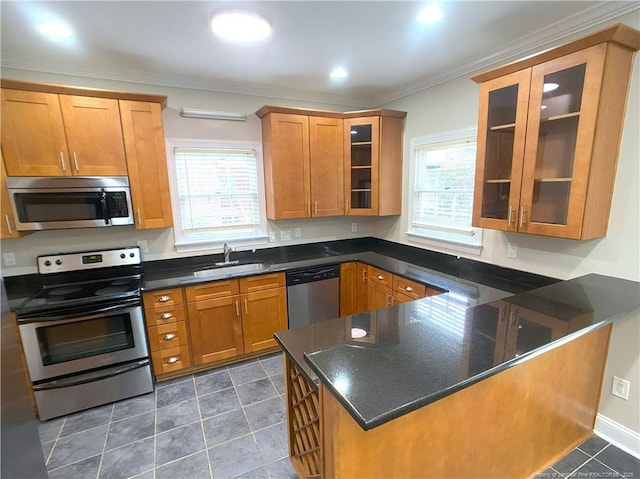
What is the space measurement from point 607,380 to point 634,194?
1173 millimetres

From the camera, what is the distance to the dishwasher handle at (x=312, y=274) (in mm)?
3049

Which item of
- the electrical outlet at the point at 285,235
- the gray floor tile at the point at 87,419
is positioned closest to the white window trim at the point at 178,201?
the electrical outlet at the point at 285,235

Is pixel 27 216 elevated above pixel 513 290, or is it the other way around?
pixel 27 216

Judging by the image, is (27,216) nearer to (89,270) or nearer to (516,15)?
(89,270)

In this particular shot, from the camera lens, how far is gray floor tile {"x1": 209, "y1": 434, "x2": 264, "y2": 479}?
184 cm

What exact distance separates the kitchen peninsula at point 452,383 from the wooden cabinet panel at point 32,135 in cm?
223

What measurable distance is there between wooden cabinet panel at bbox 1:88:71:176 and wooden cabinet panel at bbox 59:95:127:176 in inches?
2.1

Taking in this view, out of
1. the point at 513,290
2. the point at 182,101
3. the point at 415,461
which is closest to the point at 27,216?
the point at 182,101

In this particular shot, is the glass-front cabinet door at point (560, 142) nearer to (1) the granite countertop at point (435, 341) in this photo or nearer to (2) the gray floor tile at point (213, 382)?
(1) the granite countertop at point (435, 341)

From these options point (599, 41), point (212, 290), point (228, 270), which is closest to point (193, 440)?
point (212, 290)

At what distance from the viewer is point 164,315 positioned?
2596 mm

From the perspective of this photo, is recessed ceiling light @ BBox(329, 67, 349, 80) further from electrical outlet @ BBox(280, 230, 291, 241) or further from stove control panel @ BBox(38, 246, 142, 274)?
stove control panel @ BBox(38, 246, 142, 274)

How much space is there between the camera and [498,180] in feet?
7.21

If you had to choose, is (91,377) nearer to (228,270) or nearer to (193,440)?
(193,440)
